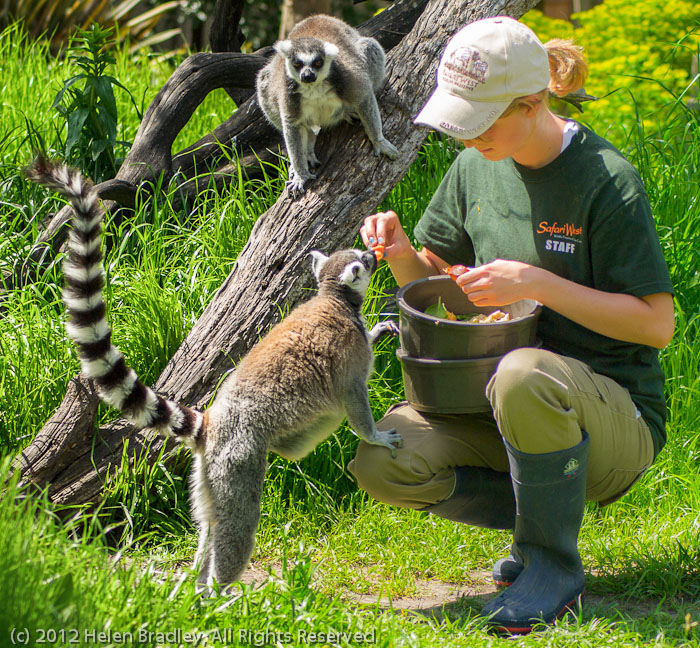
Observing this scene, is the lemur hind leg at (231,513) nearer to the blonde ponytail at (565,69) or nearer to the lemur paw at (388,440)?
the lemur paw at (388,440)

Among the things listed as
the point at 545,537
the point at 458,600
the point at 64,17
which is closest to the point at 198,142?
the point at 458,600

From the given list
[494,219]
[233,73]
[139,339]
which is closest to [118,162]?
[233,73]

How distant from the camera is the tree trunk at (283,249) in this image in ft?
10.5

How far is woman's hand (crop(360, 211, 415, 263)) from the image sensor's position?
280 cm

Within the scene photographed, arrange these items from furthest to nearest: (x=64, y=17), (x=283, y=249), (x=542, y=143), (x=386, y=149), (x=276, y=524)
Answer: (x=64, y=17)
(x=386, y=149)
(x=283, y=249)
(x=276, y=524)
(x=542, y=143)

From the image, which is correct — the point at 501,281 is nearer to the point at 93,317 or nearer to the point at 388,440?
the point at 388,440

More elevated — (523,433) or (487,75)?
(487,75)

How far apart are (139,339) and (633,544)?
218 centimetres

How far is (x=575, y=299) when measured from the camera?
235 centimetres

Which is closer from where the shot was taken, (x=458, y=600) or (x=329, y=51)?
(x=458, y=600)

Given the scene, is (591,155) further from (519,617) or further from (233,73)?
(233,73)

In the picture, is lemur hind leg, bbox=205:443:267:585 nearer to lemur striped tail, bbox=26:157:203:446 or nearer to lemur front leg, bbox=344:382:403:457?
lemur striped tail, bbox=26:157:203:446

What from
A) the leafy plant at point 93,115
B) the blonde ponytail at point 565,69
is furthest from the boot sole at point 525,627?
the leafy plant at point 93,115

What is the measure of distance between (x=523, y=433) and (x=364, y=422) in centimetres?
56
